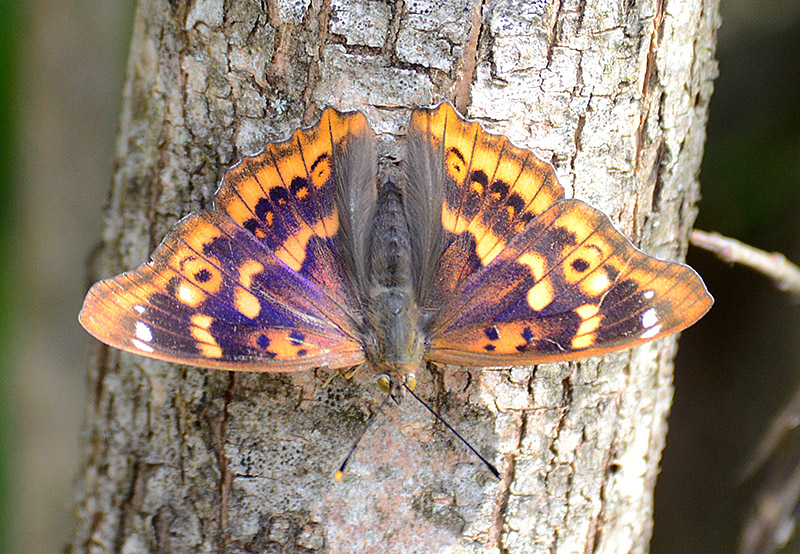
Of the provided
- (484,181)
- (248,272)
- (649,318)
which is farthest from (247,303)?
(649,318)

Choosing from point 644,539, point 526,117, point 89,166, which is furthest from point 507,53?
point 89,166

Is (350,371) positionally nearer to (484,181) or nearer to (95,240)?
(484,181)

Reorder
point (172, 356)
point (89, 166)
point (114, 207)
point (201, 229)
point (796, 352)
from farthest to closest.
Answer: point (89, 166), point (796, 352), point (114, 207), point (201, 229), point (172, 356)

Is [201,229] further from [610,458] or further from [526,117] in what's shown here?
[610,458]

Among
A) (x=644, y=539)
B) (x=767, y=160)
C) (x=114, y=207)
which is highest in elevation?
(x=767, y=160)

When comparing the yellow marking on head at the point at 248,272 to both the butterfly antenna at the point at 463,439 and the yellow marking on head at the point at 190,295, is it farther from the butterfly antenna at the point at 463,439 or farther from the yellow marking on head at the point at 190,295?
the butterfly antenna at the point at 463,439

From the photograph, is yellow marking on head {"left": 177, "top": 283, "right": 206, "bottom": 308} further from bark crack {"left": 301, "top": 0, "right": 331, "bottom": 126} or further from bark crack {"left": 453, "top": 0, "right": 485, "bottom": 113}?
bark crack {"left": 453, "top": 0, "right": 485, "bottom": 113}

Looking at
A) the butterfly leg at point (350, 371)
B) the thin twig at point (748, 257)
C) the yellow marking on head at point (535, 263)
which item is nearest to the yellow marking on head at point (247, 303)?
the butterfly leg at point (350, 371)

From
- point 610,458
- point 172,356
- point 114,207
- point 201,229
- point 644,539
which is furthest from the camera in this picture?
point 644,539

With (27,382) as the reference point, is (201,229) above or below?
above
